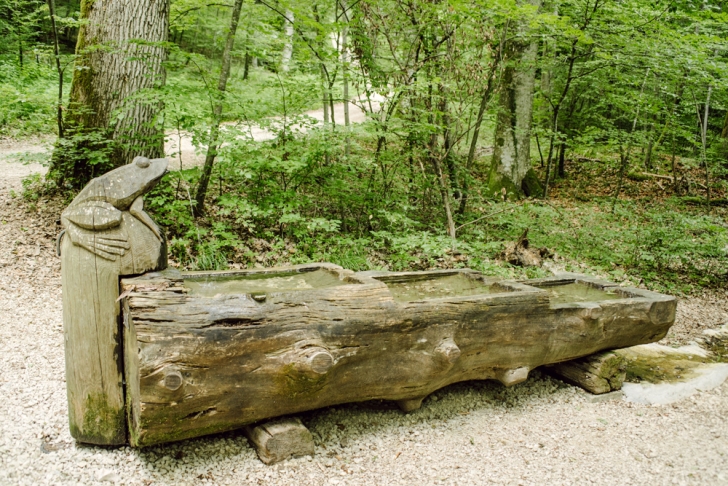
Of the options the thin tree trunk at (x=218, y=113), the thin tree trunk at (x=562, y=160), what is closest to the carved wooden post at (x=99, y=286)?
the thin tree trunk at (x=218, y=113)

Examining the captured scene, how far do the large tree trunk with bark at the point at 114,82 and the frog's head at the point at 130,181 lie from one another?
3175 millimetres

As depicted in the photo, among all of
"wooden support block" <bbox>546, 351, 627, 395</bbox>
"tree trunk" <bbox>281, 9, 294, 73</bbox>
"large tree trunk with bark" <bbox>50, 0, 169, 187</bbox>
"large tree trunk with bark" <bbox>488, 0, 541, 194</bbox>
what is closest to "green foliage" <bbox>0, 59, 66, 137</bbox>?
"large tree trunk with bark" <bbox>50, 0, 169, 187</bbox>

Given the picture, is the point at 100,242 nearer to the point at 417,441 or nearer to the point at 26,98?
the point at 417,441

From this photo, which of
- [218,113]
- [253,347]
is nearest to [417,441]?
[253,347]

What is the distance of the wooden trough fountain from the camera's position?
7.87 ft

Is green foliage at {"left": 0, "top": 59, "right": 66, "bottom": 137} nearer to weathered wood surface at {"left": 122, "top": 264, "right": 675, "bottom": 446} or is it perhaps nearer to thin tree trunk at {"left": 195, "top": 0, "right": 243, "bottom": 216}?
thin tree trunk at {"left": 195, "top": 0, "right": 243, "bottom": 216}

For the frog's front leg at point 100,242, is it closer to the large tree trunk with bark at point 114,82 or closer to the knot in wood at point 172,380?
the knot in wood at point 172,380

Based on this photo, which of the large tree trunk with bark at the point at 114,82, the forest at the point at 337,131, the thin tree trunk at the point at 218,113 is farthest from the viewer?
the large tree trunk with bark at the point at 114,82

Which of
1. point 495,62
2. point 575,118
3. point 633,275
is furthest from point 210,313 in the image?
point 575,118

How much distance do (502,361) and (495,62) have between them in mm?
4539

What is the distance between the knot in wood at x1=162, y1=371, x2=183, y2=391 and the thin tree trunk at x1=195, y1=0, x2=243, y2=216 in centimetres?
340

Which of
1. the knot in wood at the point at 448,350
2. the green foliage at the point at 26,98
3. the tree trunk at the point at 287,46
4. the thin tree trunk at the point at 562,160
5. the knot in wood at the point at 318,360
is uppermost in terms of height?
the tree trunk at the point at 287,46

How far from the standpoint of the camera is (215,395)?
250 cm

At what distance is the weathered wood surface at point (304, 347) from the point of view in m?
2.38
